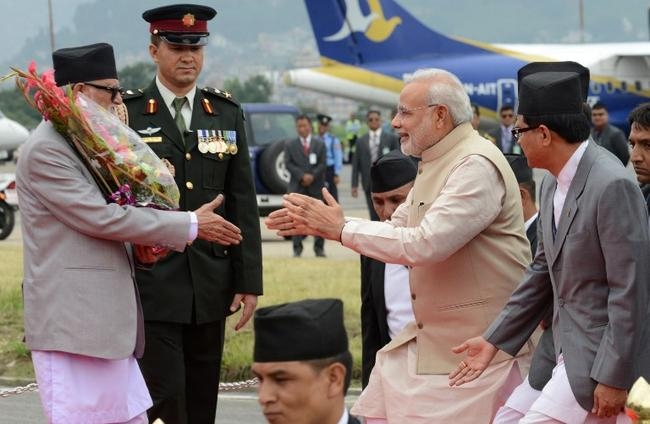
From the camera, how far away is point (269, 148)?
25.7m

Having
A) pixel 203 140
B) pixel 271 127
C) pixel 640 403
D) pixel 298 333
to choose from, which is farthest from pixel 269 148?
pixel 640 403

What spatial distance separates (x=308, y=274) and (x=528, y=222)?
7210 millimetres

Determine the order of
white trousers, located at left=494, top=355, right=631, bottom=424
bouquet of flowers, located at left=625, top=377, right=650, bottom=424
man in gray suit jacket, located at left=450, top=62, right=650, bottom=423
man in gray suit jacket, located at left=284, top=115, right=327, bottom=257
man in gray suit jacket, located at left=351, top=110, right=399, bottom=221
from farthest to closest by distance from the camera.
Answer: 1. man in gray suit jacket, located at left=351, top=110, right=399, bottom=221
2. man in gray suit jacket, located at left=284, top=115, right=327, bottom=257
3. white trousers, located at left=494, top=355, right=631, bottom=424
4. man in gray suit jacket, located at left=450, top=62, right=650, bottom=423
5. bouquet of flowers, located at left=625, top=377, right=650, bottom=424

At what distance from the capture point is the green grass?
10.8m

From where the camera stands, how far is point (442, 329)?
6.09 meters

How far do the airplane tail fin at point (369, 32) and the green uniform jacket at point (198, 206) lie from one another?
118 feet

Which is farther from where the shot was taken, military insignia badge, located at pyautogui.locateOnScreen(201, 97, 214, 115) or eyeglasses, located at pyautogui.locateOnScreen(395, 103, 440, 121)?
military insignia badge, located at pyautogui.locateOnScreen(201, 97, 214, 115)

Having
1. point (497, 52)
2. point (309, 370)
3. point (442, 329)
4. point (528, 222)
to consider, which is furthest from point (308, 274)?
point (497, 52)

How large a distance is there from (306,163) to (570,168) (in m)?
15.7

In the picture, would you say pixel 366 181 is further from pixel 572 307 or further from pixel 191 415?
pixel 572 307

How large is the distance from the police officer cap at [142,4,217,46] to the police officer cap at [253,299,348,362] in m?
3.04

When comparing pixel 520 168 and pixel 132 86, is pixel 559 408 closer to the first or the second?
pixel 520 168

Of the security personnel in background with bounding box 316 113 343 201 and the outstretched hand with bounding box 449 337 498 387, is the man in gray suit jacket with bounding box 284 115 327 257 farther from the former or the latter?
the outstretched hand with bounding box 449 337 498 387

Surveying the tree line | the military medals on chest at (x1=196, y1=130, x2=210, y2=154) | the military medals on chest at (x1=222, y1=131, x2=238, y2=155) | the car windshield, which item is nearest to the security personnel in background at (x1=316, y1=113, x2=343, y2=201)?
the car windshield
